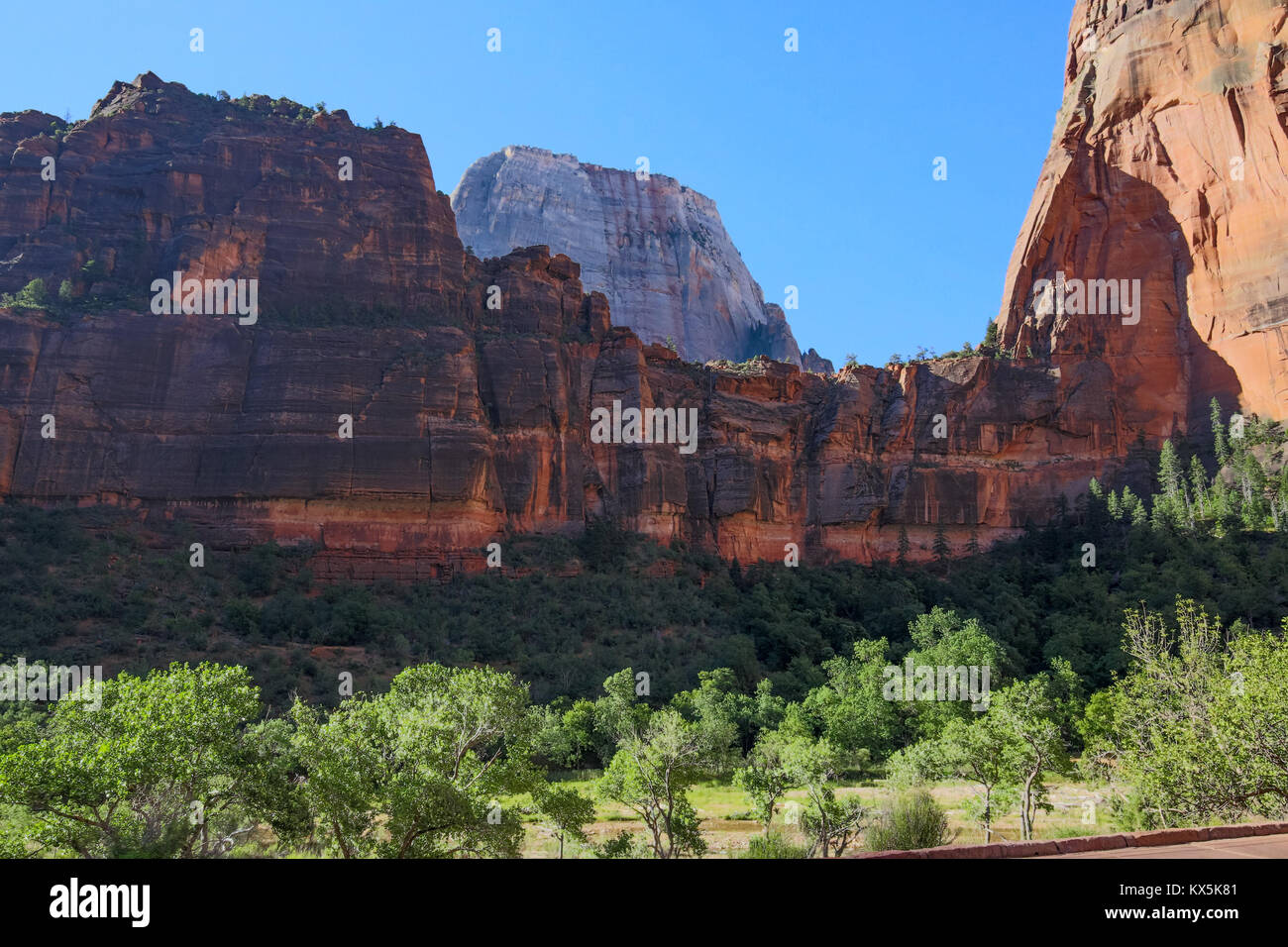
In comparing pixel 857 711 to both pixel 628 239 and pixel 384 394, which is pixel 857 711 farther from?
pixel 628 239

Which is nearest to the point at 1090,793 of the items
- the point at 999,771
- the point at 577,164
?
the point at 999,771

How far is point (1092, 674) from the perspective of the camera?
45.2m

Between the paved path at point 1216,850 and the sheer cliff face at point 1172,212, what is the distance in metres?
64.6

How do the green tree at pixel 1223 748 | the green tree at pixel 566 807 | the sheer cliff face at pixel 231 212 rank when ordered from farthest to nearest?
the sheer cliff face at pixel 231 212 < the green tree at pixel 566 807 < the green tree at pixel 1223 748

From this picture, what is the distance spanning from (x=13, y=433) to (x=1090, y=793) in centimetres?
6091

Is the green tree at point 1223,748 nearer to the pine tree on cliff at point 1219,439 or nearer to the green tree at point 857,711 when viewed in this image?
the green tree at point 857,711

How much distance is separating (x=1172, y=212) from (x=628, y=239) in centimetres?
8038

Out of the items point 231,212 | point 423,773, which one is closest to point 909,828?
point 423,773

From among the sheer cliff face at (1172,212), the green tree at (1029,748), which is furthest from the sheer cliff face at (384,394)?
the green tree at (1029,748)

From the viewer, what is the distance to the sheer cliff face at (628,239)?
128250mm

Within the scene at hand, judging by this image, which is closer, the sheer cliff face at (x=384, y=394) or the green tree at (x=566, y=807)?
the green tree at (x=566, y=807)

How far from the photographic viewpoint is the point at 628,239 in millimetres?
132875

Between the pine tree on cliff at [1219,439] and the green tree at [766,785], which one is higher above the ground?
the pine tree on cliff at [1219,439]
